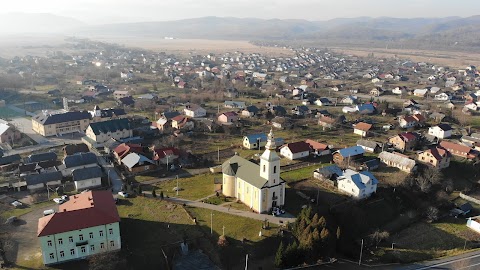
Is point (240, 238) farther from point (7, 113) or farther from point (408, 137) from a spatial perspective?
point (7, 113)

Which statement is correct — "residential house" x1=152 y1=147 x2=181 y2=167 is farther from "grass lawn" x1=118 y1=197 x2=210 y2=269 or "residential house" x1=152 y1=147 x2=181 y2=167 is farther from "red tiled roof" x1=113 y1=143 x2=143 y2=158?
"grass lawn" x1=118 y1=197 x2=210 y2=269

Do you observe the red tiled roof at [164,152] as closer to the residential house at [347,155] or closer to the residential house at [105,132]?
the residential house at [105,132]

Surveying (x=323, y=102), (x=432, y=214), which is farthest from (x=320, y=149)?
(x=323, y=102)

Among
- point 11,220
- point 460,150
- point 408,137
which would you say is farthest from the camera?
point 408,137

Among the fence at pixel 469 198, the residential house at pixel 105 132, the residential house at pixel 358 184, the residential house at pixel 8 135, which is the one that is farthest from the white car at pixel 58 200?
the fence at pixel 469 198

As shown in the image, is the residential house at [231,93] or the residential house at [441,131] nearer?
the residential house at [441,131]

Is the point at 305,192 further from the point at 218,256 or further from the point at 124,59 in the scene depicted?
the point at 124,59
